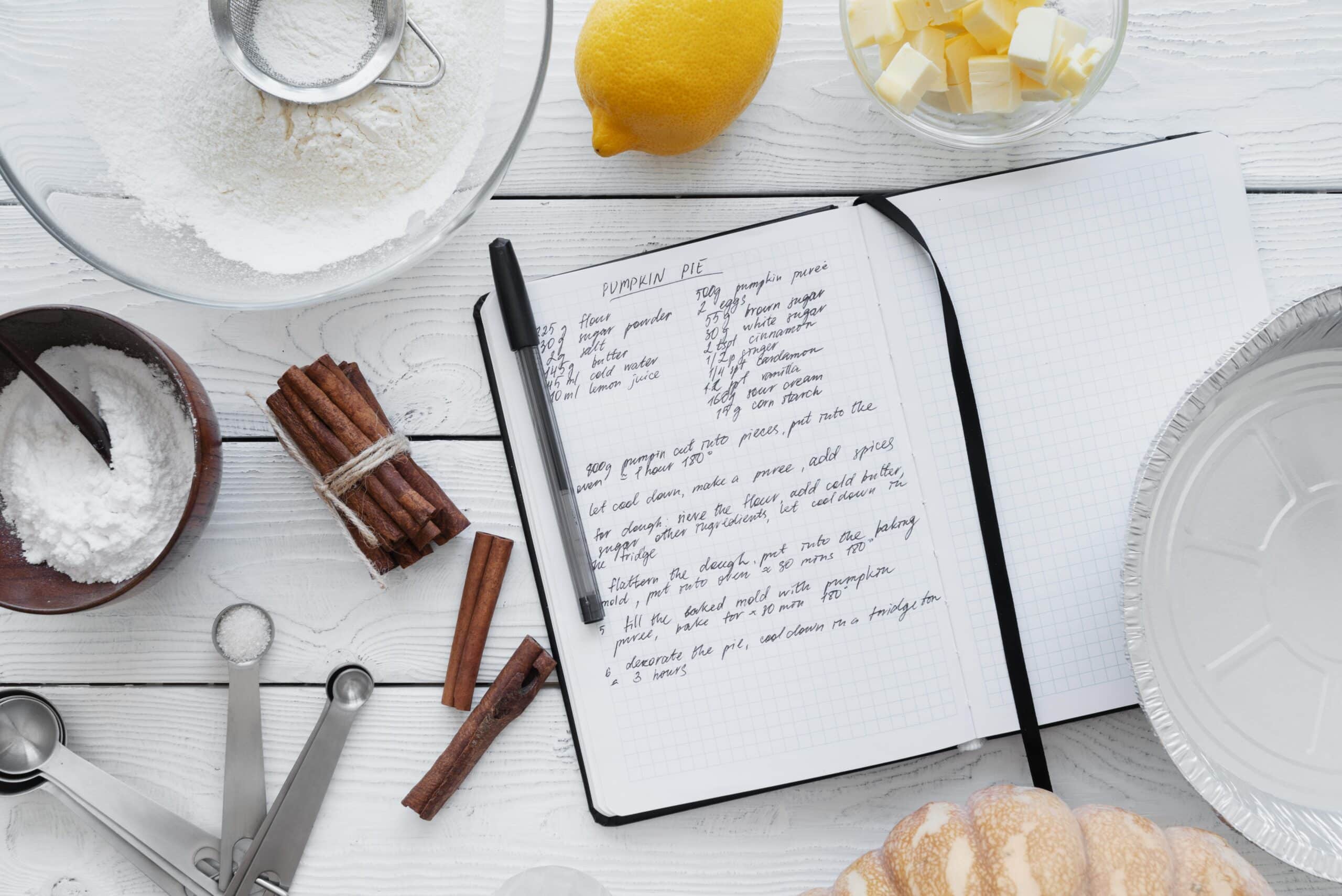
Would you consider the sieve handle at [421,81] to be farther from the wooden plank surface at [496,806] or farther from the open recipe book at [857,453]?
the wooden plank surface at [496,806]

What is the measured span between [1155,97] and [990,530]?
389 mm

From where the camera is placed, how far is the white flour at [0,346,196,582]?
0.67 meters

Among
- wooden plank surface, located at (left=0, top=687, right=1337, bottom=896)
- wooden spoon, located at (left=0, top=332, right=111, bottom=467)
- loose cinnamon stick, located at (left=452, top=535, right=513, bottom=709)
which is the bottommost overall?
wooden plank surface, located at (left=0, top=687, right=1337, bottom=896)

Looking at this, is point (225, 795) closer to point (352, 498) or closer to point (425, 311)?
point (352, 498)

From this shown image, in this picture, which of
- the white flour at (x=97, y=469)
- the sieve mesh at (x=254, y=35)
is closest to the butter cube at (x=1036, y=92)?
the sieve mesh at (x=254, y=35)

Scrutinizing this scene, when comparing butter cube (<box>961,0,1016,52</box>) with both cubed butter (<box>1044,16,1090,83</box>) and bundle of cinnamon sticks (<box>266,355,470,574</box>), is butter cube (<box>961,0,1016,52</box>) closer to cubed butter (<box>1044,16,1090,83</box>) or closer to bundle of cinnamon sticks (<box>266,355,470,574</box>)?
cubed butter (<box>1044,16,1090,83</box>)

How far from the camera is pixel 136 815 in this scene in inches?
28.1

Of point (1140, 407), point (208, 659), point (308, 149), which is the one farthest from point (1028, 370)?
point (208, 659)

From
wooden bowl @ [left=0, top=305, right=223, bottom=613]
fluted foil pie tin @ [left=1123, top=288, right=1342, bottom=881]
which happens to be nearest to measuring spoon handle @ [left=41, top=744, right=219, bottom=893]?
wooden bowl @ [left=0, top=305, right=223, bottom=613]

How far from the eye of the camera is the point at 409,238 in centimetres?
63

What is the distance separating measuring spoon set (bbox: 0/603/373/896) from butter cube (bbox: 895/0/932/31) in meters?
0.69

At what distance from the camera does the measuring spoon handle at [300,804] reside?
28.1 inches

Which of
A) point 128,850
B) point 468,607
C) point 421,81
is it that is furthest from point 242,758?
point 421,81

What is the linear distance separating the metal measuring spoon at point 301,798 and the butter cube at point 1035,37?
2.31 ft
